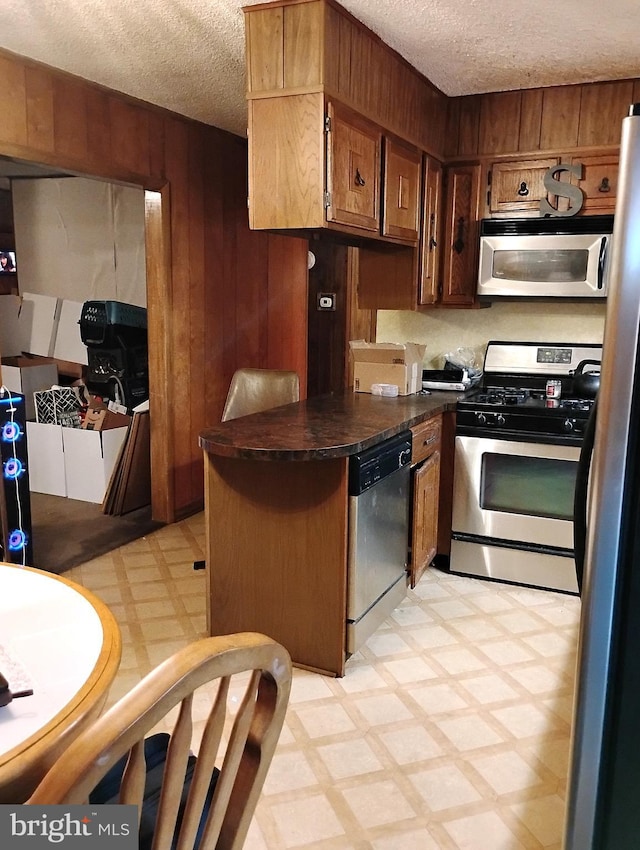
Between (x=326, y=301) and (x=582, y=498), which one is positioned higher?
(x=326, y=301)

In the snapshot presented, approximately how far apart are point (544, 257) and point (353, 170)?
128 centimetres

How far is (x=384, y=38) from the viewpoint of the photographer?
2.79m

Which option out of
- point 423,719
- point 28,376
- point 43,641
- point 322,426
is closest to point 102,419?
point 28,376

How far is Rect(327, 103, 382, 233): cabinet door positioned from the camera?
2.58m

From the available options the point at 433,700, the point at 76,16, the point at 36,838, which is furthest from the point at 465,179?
the point at 36,838

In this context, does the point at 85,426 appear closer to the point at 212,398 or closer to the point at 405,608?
the point at 212,398

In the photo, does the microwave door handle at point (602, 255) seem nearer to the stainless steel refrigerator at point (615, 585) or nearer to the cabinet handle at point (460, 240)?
the cabinet handle at point (460, 240)

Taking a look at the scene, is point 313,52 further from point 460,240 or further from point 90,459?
point 90,459

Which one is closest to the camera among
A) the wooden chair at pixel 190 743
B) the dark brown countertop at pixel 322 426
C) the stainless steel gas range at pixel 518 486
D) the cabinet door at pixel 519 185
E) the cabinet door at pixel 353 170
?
the wooden chair at pixel 190 743

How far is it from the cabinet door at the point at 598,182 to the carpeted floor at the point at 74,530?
3.04 meters

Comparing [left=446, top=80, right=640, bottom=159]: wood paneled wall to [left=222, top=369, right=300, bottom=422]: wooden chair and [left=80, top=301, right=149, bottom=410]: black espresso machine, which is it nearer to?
[left=222, top=369, right=300, bottom=422]: wooden chair

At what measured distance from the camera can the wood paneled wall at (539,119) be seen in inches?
133

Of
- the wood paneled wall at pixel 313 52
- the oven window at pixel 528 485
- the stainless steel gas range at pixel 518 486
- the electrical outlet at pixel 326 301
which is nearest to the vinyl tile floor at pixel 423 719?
the stainless steel gas range at pixel 518 486

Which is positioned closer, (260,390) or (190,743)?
(190,743)
